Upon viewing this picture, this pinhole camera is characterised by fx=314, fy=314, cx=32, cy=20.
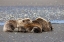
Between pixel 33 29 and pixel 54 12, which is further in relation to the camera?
pixel 54 12

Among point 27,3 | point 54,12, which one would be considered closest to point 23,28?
point 54,12

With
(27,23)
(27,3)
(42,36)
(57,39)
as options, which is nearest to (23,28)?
(27,23)

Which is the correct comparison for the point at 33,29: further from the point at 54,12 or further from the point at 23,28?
the point at 54,12

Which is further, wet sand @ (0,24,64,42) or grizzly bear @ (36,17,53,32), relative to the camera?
grizzly bear @ (36,17,53,32)

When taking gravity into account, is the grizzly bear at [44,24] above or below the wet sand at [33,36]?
above

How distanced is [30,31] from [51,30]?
0.54m

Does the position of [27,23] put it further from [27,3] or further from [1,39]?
[27,3]

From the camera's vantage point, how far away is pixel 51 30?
6.38 m

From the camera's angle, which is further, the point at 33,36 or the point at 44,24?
the point at 44,24

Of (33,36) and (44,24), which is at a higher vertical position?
(44,24)

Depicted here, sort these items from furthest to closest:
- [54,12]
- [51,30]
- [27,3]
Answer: [27,3] → [54,12] → [51,30]

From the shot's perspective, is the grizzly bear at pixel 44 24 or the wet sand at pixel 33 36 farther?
the grizzly bear at pixel 44 24

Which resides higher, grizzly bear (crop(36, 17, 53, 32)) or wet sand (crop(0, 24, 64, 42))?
grizzly bear (crop(36, 17, 53, 32))

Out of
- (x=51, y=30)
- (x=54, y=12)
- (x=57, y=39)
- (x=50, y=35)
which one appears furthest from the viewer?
(x=54, y=12)
